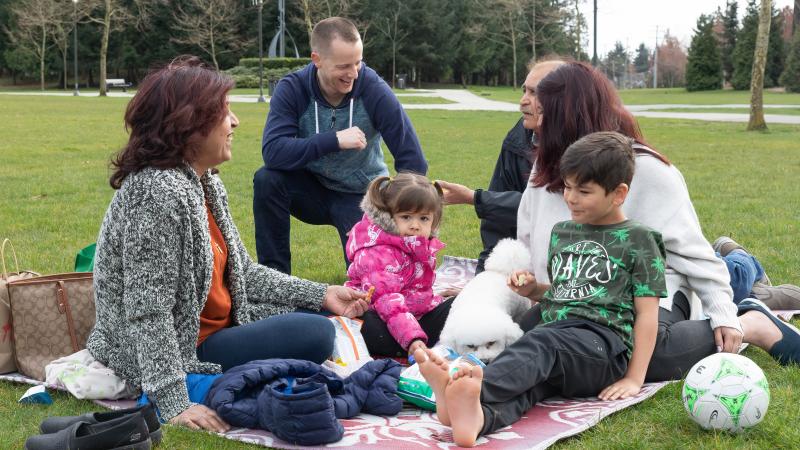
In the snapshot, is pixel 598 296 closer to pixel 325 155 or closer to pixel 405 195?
pixel 405 195

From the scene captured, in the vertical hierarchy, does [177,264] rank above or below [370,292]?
above

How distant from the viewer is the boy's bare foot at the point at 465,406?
3.17 m

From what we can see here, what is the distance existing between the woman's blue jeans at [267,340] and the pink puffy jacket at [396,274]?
2.10ft

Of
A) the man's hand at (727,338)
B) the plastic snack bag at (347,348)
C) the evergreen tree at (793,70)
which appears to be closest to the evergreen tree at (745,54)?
the evergreen tree at (793,70)

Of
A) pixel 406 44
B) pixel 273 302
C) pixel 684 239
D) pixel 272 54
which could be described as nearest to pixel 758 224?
pixel 684 239

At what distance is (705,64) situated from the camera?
186ft

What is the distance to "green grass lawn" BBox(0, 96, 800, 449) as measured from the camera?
345 cm

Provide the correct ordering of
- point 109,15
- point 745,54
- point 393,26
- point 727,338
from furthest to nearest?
point 393,26 < point 745,54 < point 109,15 < point 727,338

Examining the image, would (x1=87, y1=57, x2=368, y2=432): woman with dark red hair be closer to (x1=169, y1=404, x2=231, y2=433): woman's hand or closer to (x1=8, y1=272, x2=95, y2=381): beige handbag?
(x1=169, y1=404, x2=231, y2=433): woman's hand

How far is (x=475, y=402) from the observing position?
3227mm

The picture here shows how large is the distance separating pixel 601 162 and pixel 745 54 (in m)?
56.2

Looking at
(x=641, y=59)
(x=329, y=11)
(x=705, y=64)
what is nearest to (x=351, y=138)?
(x=329, y=11)

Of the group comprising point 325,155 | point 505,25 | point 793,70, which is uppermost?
point 505,25

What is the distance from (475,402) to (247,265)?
1.65 meters
